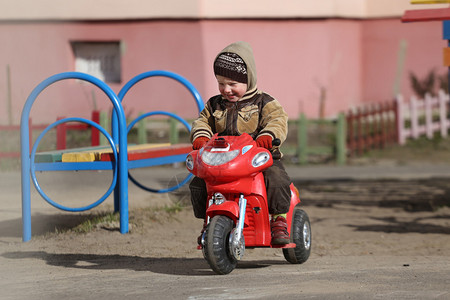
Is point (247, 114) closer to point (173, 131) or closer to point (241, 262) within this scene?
point (241, 262)

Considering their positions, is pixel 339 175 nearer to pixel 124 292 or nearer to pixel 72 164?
pixel 72 164

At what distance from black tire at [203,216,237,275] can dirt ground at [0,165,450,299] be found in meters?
0.08

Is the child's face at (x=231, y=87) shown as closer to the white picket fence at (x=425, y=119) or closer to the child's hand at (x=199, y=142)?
the child's hand at (x=199, y=142)

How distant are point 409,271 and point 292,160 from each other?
8.82m

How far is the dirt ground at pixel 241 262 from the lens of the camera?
462 centimetres

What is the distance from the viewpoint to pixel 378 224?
8.25m

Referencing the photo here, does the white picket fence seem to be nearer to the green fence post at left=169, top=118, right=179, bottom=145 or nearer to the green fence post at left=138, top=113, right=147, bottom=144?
the green fence post at left=169, top=118, right=179, bottom=145

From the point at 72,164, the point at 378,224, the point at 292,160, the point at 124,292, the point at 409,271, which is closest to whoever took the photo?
the point at 124,292

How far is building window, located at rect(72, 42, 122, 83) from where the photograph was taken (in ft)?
53.3

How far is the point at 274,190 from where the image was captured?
16.9 feet

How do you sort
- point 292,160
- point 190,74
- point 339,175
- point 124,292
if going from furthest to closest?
point 190,74 < point 292,160 < point 339,175 < point 124,292

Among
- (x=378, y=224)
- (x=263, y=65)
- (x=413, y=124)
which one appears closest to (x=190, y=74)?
(x=263, y=65)

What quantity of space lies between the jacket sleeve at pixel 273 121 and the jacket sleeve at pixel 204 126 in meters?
0.33

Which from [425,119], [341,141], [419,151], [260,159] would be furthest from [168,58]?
[260,159]
